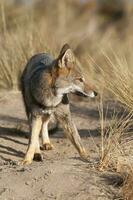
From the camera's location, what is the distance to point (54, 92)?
719cm

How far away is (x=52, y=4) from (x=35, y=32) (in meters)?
9.80

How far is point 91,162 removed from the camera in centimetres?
640

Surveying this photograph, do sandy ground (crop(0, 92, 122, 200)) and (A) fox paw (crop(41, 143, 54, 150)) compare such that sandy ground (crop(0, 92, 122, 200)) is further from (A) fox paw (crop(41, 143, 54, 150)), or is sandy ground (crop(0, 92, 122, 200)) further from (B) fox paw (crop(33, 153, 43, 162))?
(A) fox paw (crop(41, 143, 54, 150))

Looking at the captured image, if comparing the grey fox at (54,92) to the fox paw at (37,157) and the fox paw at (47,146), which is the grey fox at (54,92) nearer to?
the fox paw at (37,157)

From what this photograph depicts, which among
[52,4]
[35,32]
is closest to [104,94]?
Result: [35,32]

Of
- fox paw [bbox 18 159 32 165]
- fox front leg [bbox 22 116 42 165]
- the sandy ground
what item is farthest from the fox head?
fox paw [bbox 18 159 32 165]

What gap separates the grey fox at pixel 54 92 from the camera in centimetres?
714

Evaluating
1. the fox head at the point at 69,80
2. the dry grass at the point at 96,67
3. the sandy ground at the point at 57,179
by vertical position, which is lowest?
the dry grass at the point at 96,67

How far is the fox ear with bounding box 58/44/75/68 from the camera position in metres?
7.00

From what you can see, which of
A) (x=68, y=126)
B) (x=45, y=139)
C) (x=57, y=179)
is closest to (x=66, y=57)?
(x=68, y=126)

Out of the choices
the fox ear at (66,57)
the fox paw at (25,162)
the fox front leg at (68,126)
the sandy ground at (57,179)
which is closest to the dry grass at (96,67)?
the sandy ground at (57,179)

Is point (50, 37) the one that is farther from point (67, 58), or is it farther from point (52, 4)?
point (52, 4)

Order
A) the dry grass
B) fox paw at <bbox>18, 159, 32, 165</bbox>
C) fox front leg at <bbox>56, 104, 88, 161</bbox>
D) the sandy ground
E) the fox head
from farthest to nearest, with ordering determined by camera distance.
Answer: fox front leg at <bbox>56, 104, 88, 161</bbox> → the fox head → fox paw at <bbox>18, 159, 32, 165</bbox> → the dry grass → the sandy ground

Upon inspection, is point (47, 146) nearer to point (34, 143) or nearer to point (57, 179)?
point (34, 143)
